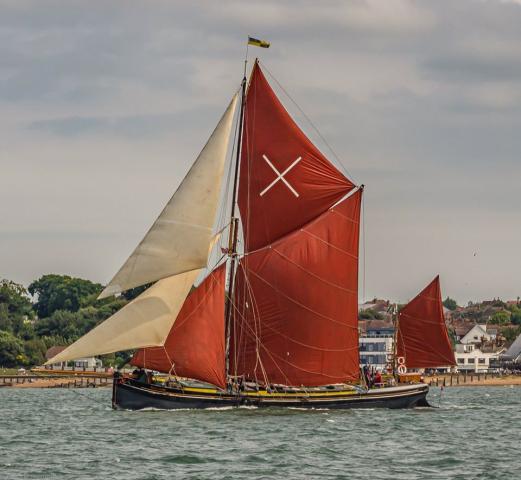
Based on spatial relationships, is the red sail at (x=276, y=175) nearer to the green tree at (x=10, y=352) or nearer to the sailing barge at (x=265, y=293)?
the sailing barge at (x=265, y=293)

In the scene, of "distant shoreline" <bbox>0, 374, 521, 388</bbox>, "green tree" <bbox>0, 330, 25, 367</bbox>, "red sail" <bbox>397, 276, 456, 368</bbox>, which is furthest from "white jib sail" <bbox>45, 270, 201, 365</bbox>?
"green tree" <bbox>0, 330, 25, 367</bbox>

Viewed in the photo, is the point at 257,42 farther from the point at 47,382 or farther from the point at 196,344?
the point at 47,382

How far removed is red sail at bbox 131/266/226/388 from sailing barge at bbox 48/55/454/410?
0.05 meters

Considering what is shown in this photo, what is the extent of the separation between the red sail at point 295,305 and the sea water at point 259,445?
262 cm

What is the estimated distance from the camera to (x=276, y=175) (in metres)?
77.1

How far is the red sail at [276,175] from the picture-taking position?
77.1m

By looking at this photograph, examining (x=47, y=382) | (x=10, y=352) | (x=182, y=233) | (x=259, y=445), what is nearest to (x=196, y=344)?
(x=182, y=233)

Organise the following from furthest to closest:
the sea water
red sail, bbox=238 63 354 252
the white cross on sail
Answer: red sail, bbox=238 63 354 252
the white cross on sail
the sea water

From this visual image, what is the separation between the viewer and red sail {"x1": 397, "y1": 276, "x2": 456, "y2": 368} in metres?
90.4

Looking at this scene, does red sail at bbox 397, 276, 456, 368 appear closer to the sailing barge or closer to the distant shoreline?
the sailing barge

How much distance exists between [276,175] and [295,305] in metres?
7.11

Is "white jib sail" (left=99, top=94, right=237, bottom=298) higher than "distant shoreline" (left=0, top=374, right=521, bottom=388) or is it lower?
higher

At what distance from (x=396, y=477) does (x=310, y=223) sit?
99.6ft

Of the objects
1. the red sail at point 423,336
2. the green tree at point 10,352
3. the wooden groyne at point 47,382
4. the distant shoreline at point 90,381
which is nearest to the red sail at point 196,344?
the red sail at point 423,336
